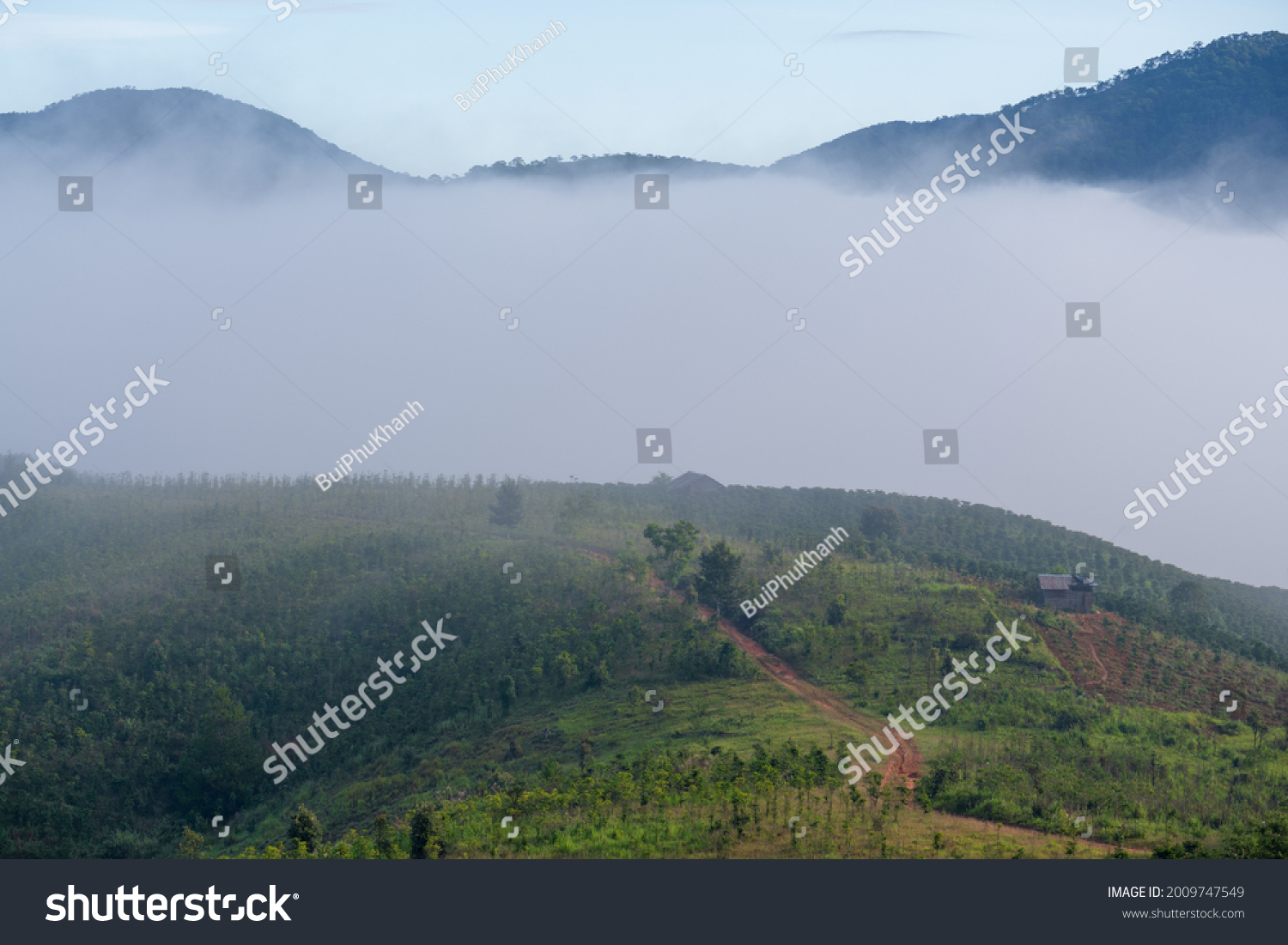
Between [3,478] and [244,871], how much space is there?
54.1 m

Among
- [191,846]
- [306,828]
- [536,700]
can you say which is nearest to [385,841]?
[306,828]

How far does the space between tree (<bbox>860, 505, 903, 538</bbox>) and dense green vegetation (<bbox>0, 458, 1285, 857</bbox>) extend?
21cm

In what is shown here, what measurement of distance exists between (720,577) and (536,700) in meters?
8.44

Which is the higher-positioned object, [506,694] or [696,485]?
[696,485]

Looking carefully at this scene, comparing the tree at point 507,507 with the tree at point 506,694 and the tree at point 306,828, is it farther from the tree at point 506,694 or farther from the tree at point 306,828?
the tree at point 306,828

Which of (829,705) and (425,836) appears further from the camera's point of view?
(829,705)

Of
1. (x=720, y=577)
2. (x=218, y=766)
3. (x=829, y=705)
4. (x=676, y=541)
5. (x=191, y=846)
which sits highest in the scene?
(x=676, y=541)

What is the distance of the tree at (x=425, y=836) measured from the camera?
18250 millimetres

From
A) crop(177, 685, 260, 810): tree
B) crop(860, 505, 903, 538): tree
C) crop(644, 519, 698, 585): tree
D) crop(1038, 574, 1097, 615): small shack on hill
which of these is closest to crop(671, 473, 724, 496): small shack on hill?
crop(860, 505, 903, 538): tree

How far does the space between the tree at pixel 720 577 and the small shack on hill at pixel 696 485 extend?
98.7 ft

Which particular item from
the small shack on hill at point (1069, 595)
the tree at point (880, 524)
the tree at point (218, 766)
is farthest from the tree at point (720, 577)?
the tree at point (880, 524)

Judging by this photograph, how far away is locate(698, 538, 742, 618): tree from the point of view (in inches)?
1356

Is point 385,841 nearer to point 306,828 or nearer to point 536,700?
point 306,828

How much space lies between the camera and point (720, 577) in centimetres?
3456
